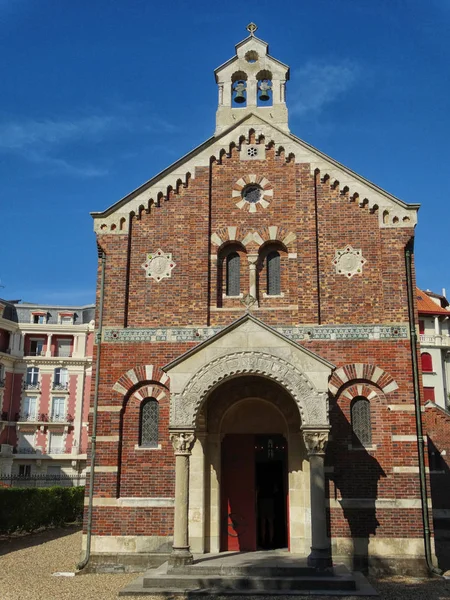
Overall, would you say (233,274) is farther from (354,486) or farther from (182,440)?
(354,486)

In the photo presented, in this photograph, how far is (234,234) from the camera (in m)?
19.5

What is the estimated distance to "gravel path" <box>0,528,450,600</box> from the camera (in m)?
14.0

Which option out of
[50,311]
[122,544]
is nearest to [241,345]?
[122,544]

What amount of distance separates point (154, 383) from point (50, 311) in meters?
47.7

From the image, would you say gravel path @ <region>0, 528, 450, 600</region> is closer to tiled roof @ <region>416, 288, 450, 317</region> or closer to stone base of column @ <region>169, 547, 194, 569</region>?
stone base of column @ <region>169, 547, 194, 569</region>

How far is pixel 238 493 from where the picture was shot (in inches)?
721

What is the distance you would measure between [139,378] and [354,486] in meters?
6.61

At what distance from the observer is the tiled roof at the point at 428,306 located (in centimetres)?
5456

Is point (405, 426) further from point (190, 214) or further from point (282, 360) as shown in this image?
point (190, 214)

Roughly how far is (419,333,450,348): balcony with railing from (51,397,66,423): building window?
104ft

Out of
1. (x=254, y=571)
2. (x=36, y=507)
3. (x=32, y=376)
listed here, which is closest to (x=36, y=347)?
(x=32, y=376)

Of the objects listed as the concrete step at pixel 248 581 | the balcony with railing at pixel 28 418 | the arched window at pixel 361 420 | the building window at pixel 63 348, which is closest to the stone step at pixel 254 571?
the concrete step at pixel 248 581

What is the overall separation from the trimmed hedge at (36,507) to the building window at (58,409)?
26.8 m

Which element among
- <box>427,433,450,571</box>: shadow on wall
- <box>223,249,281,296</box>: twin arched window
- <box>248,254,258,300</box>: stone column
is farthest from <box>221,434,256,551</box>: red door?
<box>427,433,450,571</box>: shadow on wall
